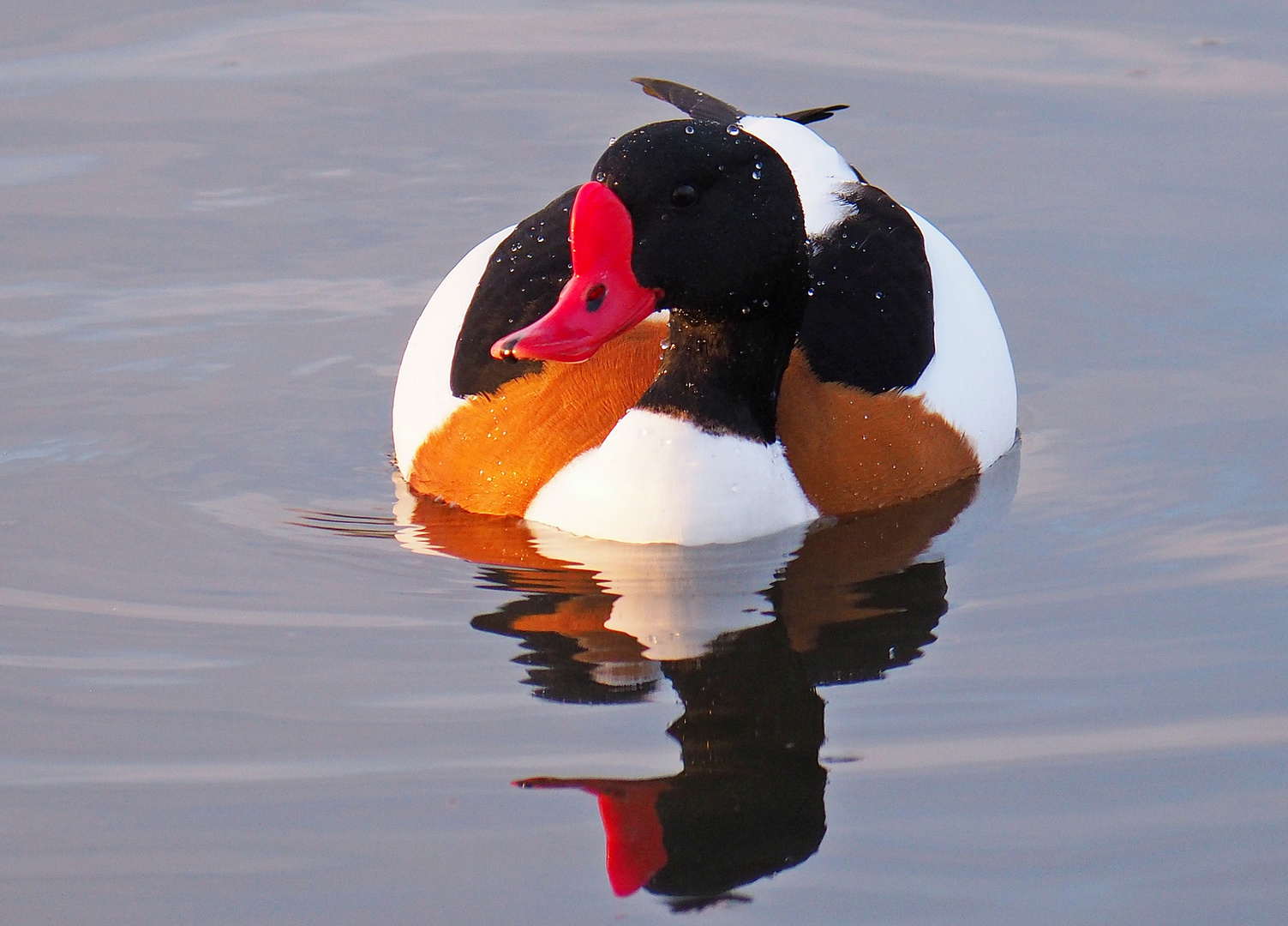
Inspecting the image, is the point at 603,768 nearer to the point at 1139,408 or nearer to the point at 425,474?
the point at 425,474

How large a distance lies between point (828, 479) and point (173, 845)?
2274 mm

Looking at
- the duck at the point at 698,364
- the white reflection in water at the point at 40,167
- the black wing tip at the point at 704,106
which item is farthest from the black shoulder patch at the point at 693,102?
the white reflection in water at the point at 40,167

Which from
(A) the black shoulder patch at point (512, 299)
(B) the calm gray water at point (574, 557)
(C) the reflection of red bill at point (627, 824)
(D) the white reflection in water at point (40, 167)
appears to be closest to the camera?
(C) the reflection of red bill at point (627, 824)

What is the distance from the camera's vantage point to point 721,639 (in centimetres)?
496

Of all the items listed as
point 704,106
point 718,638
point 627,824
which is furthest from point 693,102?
point 627,824

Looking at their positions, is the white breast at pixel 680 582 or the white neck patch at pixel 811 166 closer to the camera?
the white breast at pixel 680 582

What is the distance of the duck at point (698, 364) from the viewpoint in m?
5.19

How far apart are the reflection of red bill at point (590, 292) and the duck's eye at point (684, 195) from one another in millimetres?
133

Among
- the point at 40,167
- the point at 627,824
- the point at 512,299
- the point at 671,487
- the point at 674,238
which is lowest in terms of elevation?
the point at 627,824

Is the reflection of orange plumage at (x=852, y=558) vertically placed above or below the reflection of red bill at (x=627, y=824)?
above

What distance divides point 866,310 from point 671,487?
32.8 inches

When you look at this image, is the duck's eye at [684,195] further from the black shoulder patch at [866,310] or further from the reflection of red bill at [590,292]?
the black shoulder patch at [866,310]

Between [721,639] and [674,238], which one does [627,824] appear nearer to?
[721,639]

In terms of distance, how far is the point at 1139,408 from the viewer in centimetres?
657
